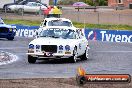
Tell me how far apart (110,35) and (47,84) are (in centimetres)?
2821

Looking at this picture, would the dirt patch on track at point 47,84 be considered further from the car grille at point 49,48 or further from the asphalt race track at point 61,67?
the car grille at point 49,48

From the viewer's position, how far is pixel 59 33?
2520cm

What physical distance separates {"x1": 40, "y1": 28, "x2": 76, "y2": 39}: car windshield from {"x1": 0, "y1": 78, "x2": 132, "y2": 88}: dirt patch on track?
7.92 m

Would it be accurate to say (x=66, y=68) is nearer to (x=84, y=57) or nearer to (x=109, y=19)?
(x=84, y=57)

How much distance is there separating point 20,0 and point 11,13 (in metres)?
9.83

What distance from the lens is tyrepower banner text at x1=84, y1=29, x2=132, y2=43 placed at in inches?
1683

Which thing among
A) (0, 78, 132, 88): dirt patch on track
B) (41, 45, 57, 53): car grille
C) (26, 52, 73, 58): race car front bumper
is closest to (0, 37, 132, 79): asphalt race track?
(26, 52, 73, 58): race car front bumper

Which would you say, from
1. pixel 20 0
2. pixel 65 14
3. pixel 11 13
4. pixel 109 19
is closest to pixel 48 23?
pixel 109 19

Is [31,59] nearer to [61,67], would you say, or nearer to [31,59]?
[31,59]

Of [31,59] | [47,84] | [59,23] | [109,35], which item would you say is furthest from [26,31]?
[47,84]

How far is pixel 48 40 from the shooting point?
24141 millimetres

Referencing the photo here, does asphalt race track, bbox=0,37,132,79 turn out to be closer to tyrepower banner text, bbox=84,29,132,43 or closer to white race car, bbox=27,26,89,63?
white race car, bbox=27,26,89,63

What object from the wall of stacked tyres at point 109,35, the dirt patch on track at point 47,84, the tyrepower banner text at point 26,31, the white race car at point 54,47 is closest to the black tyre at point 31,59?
the white race car at point 54,47

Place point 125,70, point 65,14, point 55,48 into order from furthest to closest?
point 65,14 < point 55,48 < point 125,70
